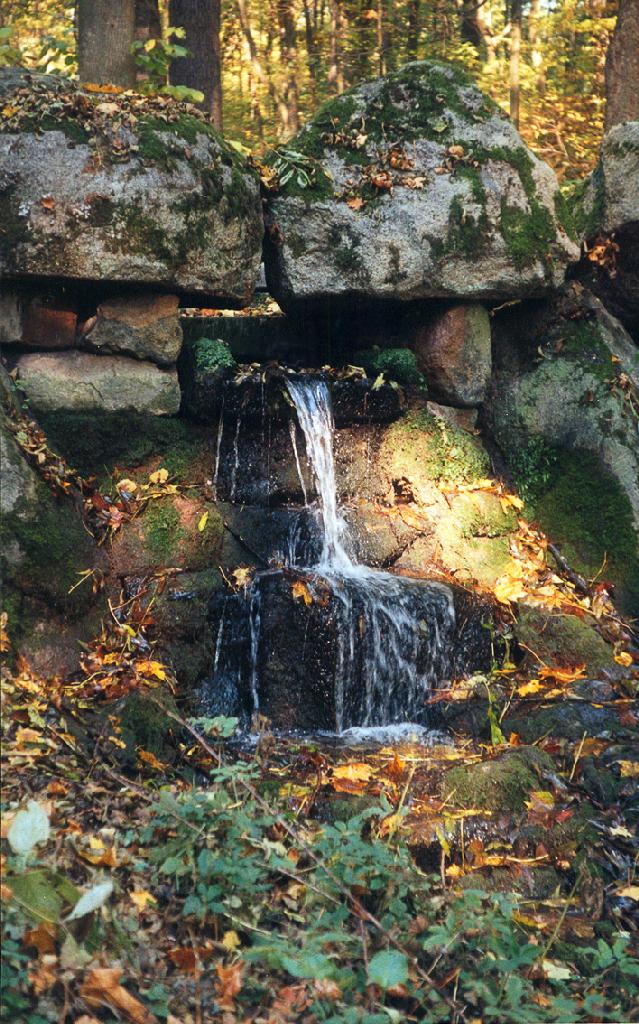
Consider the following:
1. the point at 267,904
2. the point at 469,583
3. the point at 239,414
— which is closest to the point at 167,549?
the point at 239,414

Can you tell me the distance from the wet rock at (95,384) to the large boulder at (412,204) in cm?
128

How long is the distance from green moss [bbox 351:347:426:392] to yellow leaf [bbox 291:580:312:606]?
2194 millimetres

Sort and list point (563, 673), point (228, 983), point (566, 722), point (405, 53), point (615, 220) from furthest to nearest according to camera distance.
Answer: point (405, 53) < point (615, 220) < point (563, 673) < point (566, 722) < point (228, 983)

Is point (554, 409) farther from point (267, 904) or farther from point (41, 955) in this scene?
point (41, 955)

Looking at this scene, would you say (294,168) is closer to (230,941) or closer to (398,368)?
(398,368)

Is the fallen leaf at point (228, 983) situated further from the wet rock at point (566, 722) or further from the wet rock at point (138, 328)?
the wet rock at point (138, 328)

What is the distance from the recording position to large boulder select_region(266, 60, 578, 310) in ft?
25.9

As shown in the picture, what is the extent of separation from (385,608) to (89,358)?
274cm

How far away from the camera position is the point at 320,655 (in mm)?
6730

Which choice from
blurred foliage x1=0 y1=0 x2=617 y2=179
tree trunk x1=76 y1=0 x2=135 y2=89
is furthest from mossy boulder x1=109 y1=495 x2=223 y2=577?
blurred foliage x1=0 y1=0 x2=617 y2=179

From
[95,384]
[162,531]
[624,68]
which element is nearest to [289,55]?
[624,68]

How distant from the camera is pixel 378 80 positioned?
8.54m

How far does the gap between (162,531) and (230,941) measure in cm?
385

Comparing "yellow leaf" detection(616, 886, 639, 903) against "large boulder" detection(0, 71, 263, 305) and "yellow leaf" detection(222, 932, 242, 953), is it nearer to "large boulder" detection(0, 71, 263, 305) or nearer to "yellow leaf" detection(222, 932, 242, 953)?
"yellow leaf" detection(222, 932, 242, 953)
